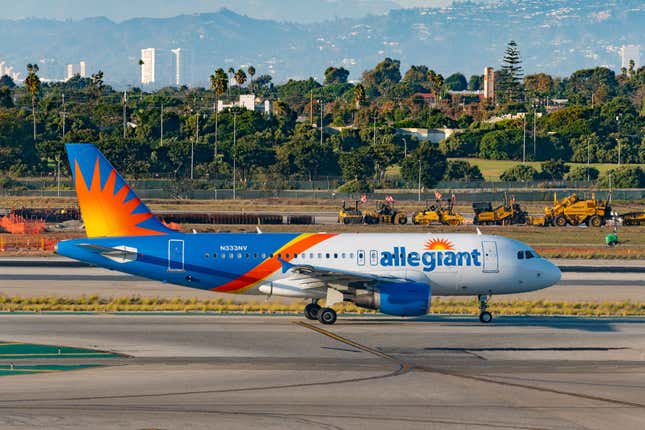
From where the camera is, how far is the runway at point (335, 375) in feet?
88.0

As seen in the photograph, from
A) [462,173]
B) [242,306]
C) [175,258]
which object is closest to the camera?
[175,258]

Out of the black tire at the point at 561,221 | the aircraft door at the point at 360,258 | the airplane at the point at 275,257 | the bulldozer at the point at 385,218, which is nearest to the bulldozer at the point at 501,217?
the black tire at the point at 561,221

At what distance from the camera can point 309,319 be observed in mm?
43719

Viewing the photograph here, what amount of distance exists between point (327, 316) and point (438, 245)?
5.59m

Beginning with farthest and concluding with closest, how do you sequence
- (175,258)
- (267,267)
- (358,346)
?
(267,267), (175,258), (358,346)

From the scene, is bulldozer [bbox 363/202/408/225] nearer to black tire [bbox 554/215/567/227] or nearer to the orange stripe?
black tire [bbox 554/215/567/227]

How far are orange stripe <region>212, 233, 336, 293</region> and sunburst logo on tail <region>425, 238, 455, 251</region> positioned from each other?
438 centimetres

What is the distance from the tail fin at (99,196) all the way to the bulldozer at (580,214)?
62.1 meters

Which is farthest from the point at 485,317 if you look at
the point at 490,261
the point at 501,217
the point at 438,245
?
the point at 501,217

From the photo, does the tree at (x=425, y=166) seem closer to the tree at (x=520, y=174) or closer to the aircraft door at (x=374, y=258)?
the tree at (x=520, y=174)

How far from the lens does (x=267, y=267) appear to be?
42.7 metres

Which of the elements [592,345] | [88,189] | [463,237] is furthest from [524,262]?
[88,189]

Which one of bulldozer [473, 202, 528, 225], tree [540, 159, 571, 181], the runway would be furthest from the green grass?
the runway

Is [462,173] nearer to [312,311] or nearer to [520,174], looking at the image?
[520,174]
